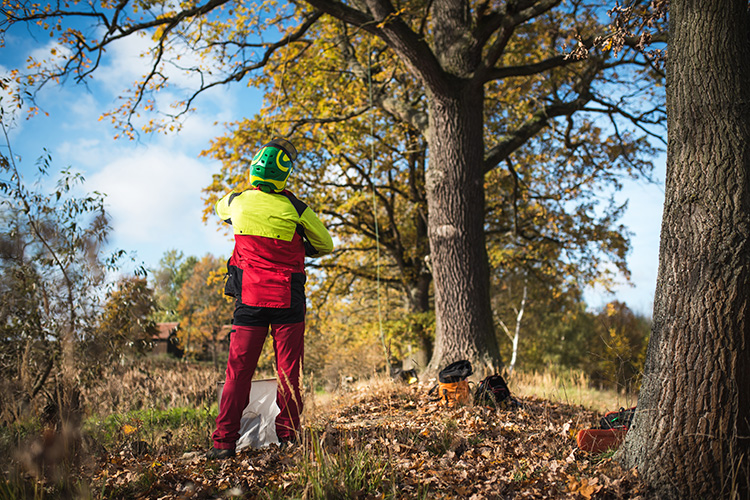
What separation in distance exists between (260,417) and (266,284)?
47.0 inches

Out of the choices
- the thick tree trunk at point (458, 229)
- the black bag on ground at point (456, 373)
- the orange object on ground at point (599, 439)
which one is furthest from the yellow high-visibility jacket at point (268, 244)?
the thick tree trunk at point (458, 229)

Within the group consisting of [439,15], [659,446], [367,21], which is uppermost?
[439,15]

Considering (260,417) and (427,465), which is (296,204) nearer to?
(260,417)

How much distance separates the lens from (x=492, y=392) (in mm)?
4984

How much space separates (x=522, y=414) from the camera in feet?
15.7

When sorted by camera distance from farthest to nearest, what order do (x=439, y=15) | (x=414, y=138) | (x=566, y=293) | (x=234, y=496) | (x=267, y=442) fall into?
(x=566, y=293), (x=414, y=138), (x=439, y=15), (x=267, y=442), (x=234, y=496)

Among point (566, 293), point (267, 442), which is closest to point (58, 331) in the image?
point (267, 442)

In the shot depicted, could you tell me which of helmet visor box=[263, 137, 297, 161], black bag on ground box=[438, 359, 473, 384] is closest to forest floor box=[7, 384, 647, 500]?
black bag on ground box=[438, 359, 473, 384]

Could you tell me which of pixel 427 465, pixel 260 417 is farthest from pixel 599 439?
pixel 260 417

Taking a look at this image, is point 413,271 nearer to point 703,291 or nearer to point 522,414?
point 522,414

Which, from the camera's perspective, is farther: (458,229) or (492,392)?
(458,229)

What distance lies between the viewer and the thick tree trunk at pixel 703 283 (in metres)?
2.89

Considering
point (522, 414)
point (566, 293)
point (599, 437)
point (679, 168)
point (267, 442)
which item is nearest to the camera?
point (679, 168)

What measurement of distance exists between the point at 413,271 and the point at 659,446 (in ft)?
38.6
